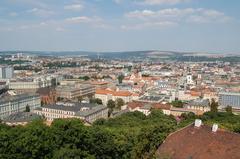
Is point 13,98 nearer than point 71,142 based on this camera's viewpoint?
No

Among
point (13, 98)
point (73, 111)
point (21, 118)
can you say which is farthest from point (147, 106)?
point (13, 98)

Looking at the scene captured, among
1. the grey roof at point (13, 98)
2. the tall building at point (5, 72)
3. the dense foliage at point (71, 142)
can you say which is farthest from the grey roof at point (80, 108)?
the tall building at point (5, 72)

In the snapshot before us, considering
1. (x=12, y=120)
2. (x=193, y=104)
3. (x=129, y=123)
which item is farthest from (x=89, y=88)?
(x=129, y=123)

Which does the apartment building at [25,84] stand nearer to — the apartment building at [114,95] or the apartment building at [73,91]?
the apartment building at [73,91]

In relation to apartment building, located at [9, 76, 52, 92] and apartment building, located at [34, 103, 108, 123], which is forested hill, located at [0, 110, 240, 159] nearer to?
apartment building, located at [34, 103, 108, 123]

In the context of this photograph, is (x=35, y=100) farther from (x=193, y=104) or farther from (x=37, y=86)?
(x=193, y=104)

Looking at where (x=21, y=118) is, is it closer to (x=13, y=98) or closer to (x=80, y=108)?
(x=80, y=108)
